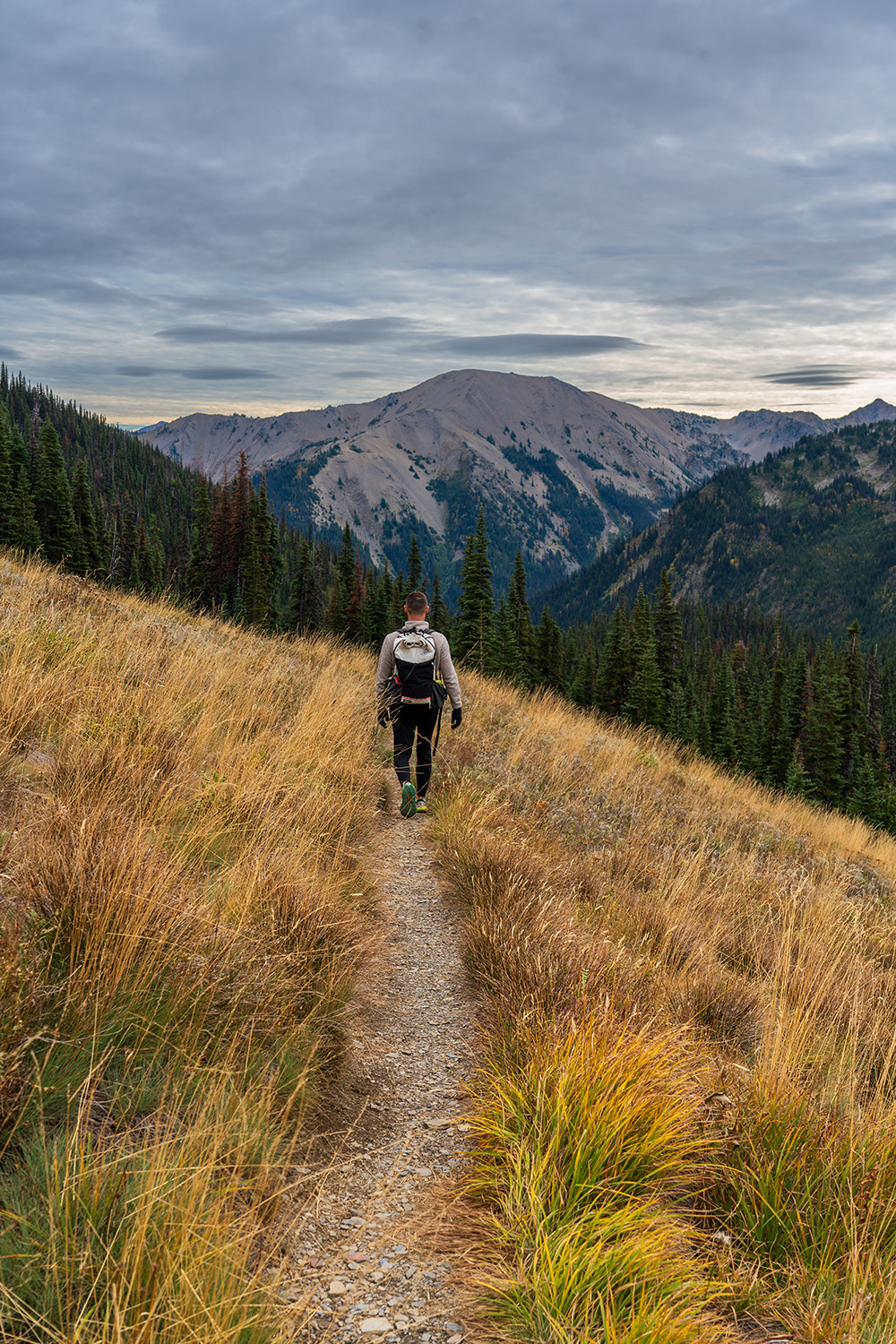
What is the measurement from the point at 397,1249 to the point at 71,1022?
1.36m

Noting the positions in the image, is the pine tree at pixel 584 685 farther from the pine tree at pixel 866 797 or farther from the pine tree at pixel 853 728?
the pine tree at pixel 866 797

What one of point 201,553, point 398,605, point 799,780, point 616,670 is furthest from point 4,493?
point 799,780

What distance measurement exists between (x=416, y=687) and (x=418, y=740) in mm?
626

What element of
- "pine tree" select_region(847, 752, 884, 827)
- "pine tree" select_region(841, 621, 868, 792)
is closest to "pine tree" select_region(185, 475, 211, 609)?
"pine tree" select_region(841, 621, 868, 792)

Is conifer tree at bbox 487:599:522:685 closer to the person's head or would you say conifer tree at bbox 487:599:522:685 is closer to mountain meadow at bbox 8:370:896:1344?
the person's head

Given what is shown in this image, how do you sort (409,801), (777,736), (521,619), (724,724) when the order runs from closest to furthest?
1. (409,801)
2. (521,619)
3. (724,724)
4. (777,736)

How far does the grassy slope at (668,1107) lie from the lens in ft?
6.89

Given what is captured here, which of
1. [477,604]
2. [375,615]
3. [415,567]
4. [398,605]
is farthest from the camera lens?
[375,615]

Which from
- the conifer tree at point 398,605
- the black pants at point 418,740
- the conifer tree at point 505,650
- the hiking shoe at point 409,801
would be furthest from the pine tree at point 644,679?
the hiking shoe at point 409,801

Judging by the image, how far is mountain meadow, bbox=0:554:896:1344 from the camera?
Answer: 74.0 inches

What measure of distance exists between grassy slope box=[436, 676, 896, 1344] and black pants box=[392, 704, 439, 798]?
1283 millimetres

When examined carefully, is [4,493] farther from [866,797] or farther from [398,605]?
[866,797]

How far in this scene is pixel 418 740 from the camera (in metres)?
8.11

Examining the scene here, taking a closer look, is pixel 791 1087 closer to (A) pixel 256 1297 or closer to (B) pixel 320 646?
(A) pixel 256 1297
